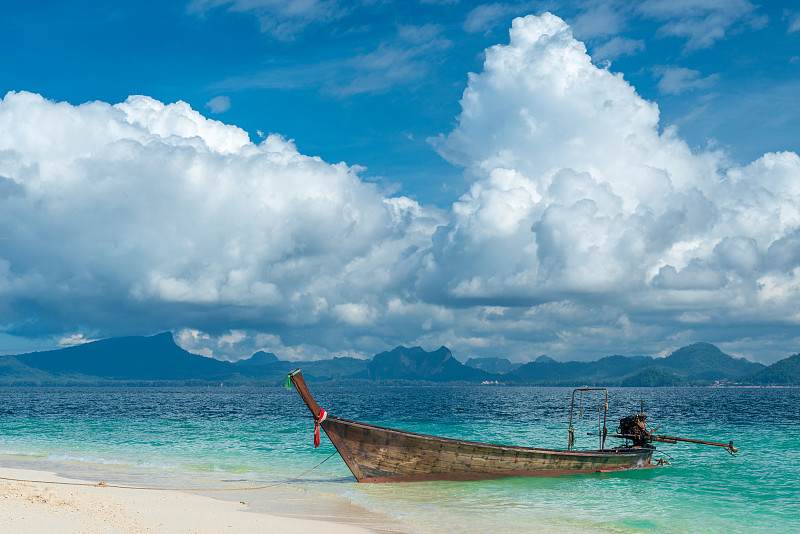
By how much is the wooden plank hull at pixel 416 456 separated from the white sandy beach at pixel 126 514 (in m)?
5.79

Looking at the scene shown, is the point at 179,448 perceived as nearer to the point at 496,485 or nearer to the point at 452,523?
the point at 496,485

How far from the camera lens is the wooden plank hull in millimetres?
25078

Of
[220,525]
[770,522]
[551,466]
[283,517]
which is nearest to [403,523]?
[283,517]

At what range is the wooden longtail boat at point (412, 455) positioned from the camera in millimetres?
24984

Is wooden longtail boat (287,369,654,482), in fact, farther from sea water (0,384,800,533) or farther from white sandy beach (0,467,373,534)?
white sandy beach (0,467,373,534)

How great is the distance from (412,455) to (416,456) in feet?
0.63

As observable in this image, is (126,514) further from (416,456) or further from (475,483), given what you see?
(475,483)

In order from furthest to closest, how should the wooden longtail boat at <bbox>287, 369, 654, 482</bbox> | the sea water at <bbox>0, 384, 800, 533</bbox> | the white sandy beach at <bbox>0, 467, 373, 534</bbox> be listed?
the wooden longtail boat at <bbox>287, 369, 654, 482</bbox> < the sea water at <bbox>0, 384, 800, 533</bbox> < the white sandy beach at <bbox>0, 467, 373, 534</bbox>

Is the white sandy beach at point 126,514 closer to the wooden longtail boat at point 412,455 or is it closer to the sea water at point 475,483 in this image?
the sea water at point 475,483

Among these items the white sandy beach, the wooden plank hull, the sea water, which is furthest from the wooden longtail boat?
the white sandy beach

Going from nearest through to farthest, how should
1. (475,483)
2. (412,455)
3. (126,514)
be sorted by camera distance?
(126,514), (412,455), (475,483)

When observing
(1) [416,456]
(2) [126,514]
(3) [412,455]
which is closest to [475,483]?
(1) [416,456]

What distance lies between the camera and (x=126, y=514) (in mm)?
16547

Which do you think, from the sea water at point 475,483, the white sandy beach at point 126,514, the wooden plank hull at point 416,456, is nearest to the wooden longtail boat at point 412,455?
the wooden plank hull at point 416,456
